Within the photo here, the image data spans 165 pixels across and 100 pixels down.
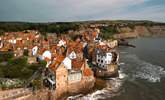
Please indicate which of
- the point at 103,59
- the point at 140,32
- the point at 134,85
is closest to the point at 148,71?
the point at 103,59

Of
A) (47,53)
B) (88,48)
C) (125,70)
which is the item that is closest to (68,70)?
(47,53)

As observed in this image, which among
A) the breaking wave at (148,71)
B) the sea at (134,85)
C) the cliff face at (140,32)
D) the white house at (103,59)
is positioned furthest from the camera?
the cliff face at (140,32)

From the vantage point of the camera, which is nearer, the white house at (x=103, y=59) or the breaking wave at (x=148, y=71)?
the breaking wave at (x=148, y=71)

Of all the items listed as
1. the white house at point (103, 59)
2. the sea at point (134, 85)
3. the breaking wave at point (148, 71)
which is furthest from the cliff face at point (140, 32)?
the white house at point (103, 59)

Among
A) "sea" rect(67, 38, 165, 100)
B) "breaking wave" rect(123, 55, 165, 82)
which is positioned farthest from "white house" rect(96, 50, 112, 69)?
"breaking wave" rect(123, 55, 165, 82)

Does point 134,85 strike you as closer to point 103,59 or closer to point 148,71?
point 103,59

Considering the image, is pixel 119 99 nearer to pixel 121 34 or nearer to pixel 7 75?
pixel 7 75

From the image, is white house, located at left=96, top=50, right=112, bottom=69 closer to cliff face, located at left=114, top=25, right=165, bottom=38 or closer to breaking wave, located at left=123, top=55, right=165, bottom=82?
breaking wave, located at left=123, top=55, right=165, bottom=82

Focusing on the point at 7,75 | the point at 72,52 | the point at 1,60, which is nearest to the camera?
the point at 7,75

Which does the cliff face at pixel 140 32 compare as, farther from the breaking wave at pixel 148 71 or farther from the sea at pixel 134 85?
the sea at pixel 134 85
